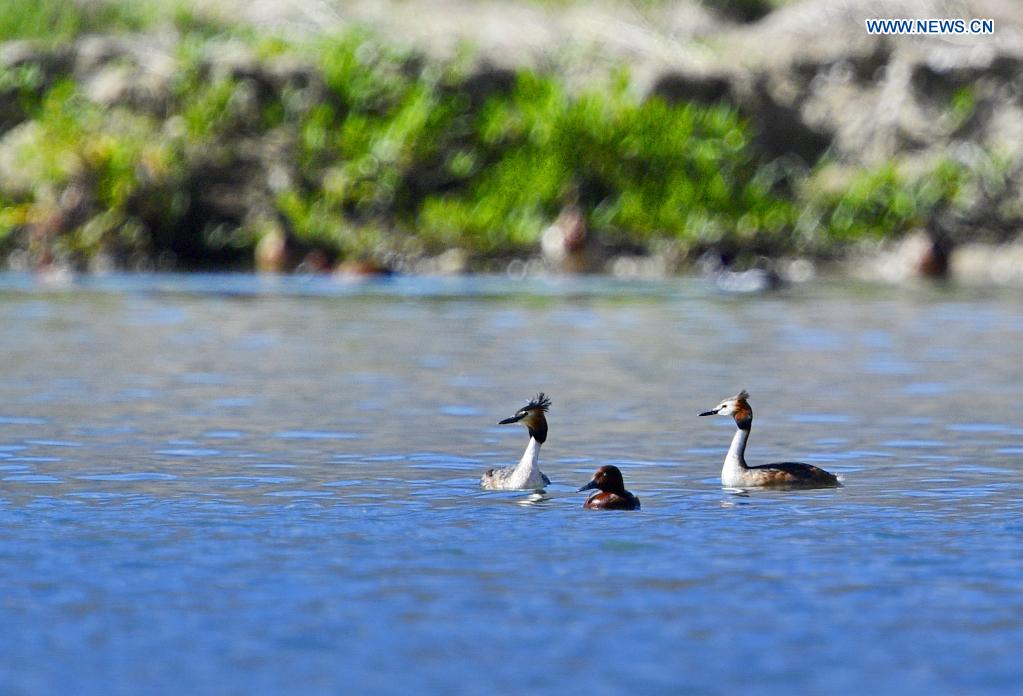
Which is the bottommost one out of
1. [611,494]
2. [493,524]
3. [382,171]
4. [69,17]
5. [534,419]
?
[493,524]

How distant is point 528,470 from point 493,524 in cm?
130

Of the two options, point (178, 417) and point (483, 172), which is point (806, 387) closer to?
point (178, 417)

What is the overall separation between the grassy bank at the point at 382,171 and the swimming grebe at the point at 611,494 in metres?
29.7


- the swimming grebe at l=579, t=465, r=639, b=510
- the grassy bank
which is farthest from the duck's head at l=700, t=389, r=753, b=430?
the grassy bank

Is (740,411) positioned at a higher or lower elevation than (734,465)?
higher

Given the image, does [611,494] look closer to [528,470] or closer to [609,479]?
[609,479]

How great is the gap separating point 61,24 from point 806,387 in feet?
106

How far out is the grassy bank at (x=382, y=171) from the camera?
138 ft

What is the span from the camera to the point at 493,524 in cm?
1151

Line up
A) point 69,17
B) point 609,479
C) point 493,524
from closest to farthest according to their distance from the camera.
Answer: point 493,524 → point 609,479 → point 69,17

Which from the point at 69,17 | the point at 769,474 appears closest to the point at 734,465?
the point at 769,474

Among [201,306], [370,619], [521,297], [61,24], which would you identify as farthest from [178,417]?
[61,24]

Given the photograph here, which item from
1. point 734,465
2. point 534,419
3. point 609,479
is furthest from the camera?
point 534,419

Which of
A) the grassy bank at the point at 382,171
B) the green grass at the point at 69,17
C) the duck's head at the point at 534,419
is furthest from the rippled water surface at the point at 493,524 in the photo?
the green grass at the point at 69,17
